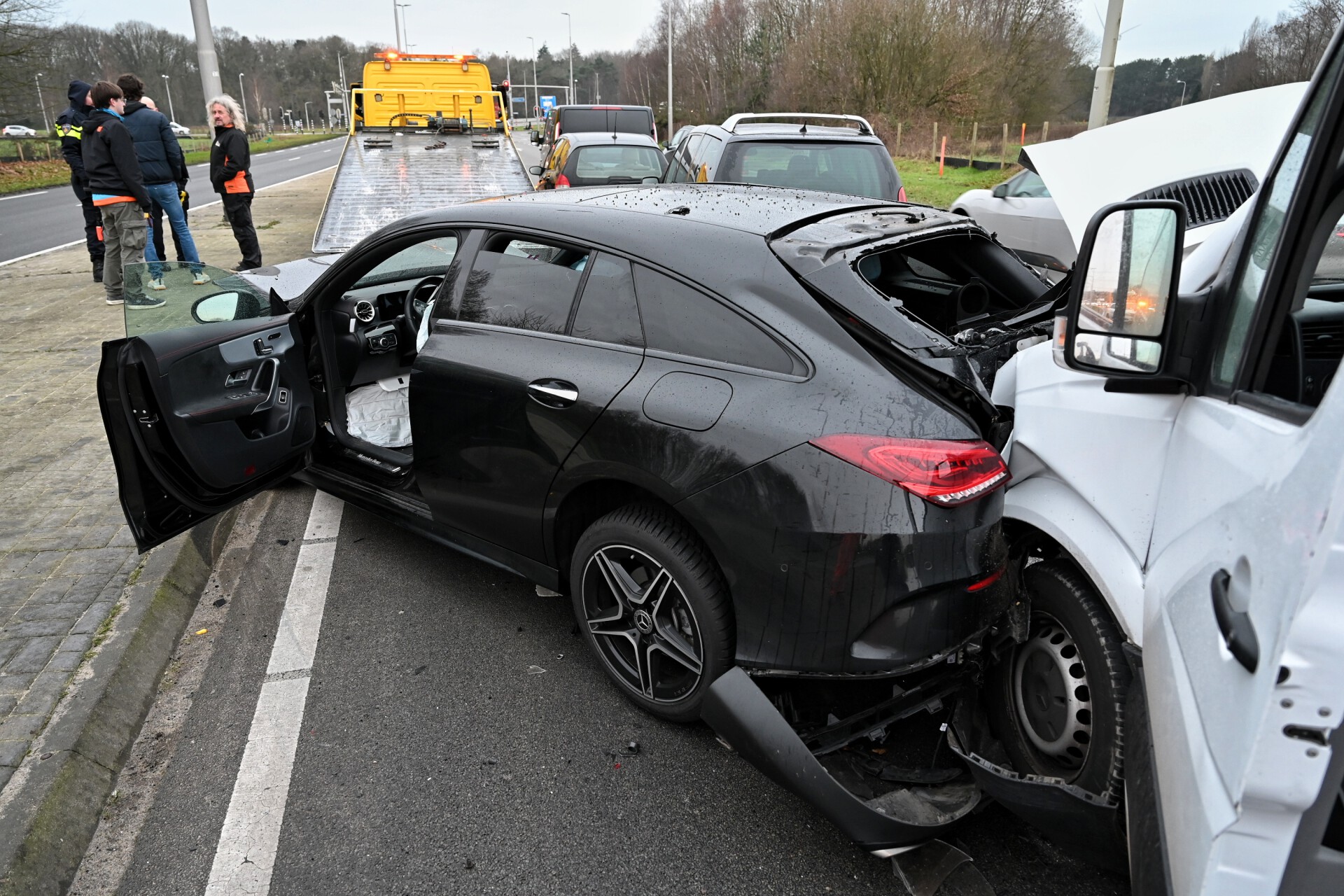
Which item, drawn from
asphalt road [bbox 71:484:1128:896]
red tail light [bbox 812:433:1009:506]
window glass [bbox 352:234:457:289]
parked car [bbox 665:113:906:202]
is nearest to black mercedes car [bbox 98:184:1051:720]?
red tail light [bbox 812:433:1009:506]

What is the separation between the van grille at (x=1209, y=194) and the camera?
8.58ft

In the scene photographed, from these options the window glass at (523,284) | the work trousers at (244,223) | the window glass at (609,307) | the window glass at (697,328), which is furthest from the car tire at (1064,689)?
the work trousers at (244,223)

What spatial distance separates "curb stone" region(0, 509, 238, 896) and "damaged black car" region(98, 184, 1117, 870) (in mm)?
377

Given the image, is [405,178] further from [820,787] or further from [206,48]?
[820,787]

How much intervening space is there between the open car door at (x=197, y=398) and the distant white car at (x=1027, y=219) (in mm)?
7402

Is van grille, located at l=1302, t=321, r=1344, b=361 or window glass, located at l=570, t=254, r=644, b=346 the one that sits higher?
van grille, located at l=1302, t=321, r=1344, b=361

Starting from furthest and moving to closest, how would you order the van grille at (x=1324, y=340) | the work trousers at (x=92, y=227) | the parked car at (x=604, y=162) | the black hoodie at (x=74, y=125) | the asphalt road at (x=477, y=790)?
the parked car at (x=604, y=162) → the work trousers at (x=92, y=227) → the black hoodie at (x=74, y=125) → the asphalt road at (x=477, y=790) → the van grille at (x=1324, y=340)

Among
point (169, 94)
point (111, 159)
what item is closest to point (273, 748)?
point (111, 159)

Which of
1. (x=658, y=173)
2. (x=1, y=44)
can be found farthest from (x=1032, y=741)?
(x=1, y=44)

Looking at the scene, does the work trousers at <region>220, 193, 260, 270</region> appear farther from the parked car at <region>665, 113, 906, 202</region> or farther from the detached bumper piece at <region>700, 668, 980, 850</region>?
the detached bumper piece at <region>700, 668, 980, 850</region>

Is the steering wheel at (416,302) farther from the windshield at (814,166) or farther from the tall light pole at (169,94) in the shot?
the tall light pole at (169,94)

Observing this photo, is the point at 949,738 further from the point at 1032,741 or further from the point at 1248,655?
the point at 1248,655

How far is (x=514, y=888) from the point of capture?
2.28 meters

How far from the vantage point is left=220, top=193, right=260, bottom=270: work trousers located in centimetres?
1009
